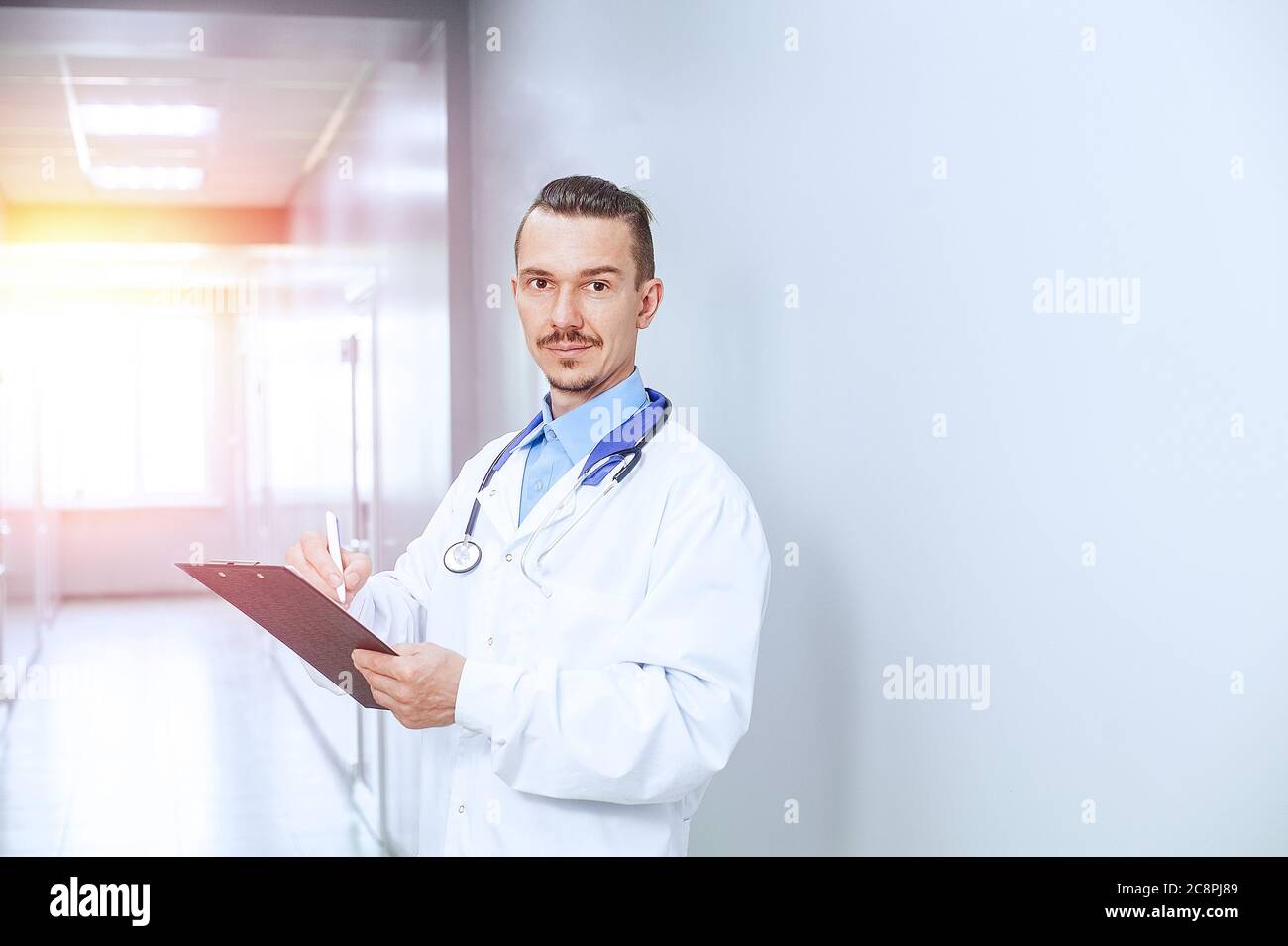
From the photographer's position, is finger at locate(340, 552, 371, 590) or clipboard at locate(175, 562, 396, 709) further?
finger at locate(340, 552, 371, 590)

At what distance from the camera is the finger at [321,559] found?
168cm

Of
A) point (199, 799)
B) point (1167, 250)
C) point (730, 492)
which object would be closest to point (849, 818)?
point (730, 492)

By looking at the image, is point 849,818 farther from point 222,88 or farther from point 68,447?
point 68,447

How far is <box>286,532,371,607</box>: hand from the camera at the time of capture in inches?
66.3

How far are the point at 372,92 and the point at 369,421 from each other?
4.24 ft

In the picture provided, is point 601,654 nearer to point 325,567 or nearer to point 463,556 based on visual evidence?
point 463,556

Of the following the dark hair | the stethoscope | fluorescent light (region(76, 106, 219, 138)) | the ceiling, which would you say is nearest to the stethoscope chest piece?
the stethoscope

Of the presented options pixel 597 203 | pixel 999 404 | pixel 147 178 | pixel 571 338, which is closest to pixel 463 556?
pixel 571 338

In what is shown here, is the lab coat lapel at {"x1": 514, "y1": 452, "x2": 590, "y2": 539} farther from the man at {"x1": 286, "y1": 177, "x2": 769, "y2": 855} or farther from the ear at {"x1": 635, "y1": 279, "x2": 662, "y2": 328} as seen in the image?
the ear at {"x1": 635, "y1": 279, "x2": 662, "y2": 328}

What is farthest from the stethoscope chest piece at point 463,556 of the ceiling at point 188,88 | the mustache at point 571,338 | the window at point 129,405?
the window at point 129,405

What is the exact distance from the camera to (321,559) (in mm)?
1699

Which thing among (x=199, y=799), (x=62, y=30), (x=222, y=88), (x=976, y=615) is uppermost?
(x=222, y=88)

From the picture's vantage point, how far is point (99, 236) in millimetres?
8367

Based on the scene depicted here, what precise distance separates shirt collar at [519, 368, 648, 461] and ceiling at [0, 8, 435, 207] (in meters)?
2.25
